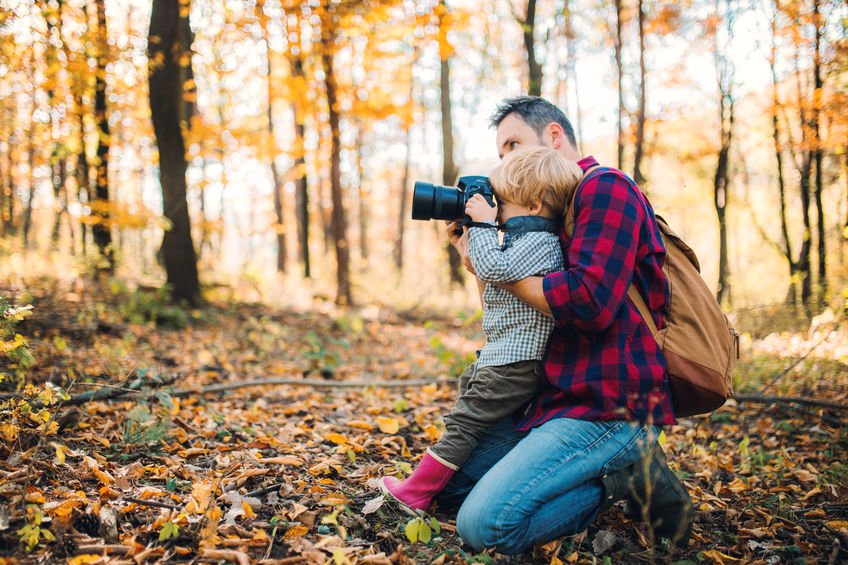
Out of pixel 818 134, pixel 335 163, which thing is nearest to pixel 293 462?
pixel 335 163

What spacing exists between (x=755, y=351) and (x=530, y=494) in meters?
4.22

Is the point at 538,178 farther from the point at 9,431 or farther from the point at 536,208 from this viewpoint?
the point at 9,431

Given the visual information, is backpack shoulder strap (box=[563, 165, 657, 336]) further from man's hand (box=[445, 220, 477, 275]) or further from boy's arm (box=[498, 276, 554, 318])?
man's hand (box=[445, 220, 477, 275])

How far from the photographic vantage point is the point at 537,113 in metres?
2.48

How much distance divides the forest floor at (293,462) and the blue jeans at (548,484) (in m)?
0.10

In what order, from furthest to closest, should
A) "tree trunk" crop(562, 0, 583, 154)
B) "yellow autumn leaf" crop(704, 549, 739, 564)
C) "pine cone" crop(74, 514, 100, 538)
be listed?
"tree trunk" crop(562, 0, 583, 154) → "yellow autumn leaf" crop(704, 549, 739, 564) → "pine cone" crop(74, 514, 100, 538)

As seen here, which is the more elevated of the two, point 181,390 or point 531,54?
point 531,54

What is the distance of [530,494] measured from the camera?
75.3 inches

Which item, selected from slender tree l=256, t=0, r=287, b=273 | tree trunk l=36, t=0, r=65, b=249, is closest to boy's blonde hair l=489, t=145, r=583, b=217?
tree trunk l=36, t=0, r=65, b=249

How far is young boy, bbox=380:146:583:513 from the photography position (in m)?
2.11

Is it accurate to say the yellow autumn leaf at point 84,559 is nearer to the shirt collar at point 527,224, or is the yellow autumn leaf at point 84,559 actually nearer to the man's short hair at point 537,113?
the shirt collar at point 527,224

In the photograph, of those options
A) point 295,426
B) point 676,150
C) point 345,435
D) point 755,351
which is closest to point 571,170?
point 345,435

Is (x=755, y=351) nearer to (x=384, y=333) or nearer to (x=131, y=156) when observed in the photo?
(x=384, y=333)

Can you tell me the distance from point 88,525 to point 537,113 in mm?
2436
